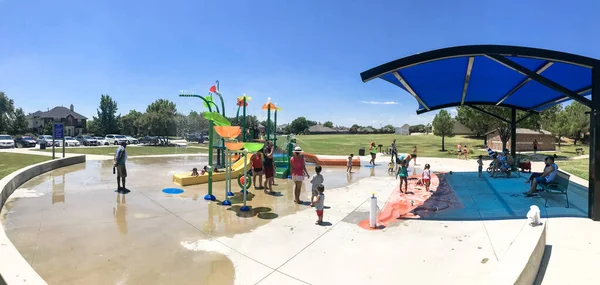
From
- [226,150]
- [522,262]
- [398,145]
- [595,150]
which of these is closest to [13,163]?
[226,150]

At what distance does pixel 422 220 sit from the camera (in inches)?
297

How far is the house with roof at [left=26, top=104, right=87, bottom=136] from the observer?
66.6 m

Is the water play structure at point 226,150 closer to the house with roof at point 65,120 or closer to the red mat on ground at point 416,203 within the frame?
the red mat on ground at point 416,203

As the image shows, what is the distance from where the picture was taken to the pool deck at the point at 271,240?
4676 mm

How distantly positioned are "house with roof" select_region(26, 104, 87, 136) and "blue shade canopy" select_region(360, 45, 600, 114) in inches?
2798

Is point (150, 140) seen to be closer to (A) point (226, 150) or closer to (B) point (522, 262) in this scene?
(A) point (226, 150)

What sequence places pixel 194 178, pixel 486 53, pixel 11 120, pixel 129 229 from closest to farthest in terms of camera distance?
pixel 129 229 → pixel 486 53 → pixel 194 178 → pixel 11 120

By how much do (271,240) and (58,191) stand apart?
8.58m

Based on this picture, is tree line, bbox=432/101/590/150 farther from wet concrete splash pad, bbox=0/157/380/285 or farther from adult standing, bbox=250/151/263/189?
wet concrete splash pad, bbox=0/157/380/285

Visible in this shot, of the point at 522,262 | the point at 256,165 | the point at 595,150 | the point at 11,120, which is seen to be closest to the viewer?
the point at 522,262

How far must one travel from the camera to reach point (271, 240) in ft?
20.3

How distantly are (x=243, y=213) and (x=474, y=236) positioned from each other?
518 centimetres

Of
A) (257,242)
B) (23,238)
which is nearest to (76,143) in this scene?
(23,238)

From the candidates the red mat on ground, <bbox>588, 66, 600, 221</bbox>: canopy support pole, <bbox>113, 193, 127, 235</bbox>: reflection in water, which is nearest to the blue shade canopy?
<bbox>588, 66, 600, 221</bbox>: canopy support pole
